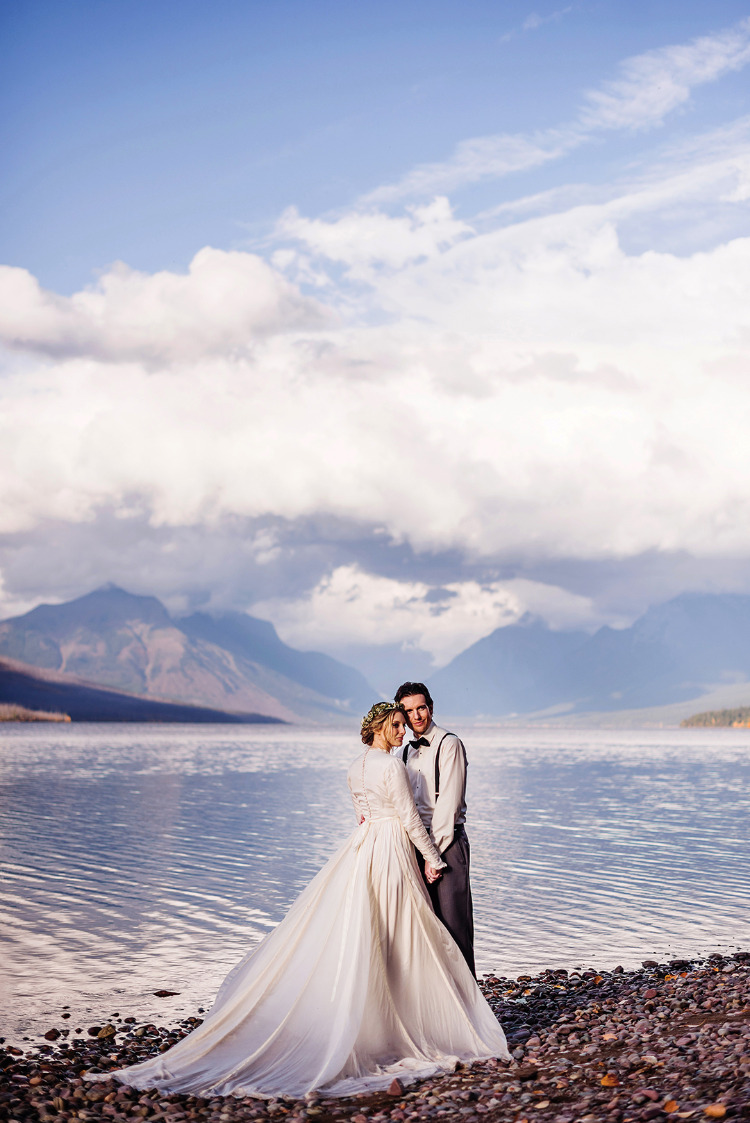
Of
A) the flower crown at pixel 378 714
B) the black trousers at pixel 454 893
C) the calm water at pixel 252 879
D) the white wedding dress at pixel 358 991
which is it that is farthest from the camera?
the calm water at pixel 252 879

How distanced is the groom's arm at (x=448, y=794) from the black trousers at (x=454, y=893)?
0.16 meters

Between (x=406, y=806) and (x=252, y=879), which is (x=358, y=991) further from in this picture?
(x=252, y=879)

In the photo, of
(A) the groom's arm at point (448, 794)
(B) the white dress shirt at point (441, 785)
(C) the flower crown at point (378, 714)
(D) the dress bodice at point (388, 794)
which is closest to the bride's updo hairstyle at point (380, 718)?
(C) the flower crown at point (378, 714)

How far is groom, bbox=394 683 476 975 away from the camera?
31.1 feet

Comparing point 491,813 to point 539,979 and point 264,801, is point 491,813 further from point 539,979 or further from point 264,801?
point 539,979

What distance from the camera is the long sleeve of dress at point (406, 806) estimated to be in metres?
9.19

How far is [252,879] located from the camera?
2428 cm

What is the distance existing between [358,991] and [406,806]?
1728 millimetres

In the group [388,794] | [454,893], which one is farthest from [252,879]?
[388,794]

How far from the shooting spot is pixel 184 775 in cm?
6481

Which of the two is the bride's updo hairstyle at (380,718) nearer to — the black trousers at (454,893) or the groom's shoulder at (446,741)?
the groom's shoulder at (446,741)

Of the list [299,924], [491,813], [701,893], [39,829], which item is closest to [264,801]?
[491,813]

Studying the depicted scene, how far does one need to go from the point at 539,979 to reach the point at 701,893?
32.8 feet

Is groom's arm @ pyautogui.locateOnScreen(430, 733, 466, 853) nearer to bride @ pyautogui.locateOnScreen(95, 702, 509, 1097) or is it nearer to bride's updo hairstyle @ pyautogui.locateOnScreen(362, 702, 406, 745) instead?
bride @ pyautogui.locateOnScreen(95, 702, 509, 1097)
